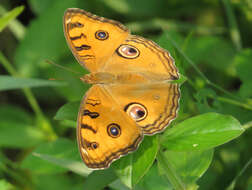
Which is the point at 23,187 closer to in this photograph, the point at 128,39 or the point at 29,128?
the point at 29,128

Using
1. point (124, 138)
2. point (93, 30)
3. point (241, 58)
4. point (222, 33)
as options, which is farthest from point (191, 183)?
point (222, 33)

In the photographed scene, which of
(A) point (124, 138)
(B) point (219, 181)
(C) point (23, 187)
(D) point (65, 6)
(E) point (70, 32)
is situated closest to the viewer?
(A) point (124, 138)

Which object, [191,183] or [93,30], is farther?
[93,30]

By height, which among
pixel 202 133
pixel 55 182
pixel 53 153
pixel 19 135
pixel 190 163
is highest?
pixel 202 133

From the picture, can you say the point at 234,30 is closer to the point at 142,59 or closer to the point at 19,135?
the point at 142,59

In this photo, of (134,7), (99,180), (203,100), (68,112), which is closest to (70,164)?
(99,180)

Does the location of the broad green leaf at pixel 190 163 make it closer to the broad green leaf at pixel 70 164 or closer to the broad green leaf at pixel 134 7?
the broad green leaf at pixel 70 164

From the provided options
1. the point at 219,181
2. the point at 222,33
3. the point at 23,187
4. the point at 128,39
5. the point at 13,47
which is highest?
the point at 128,39
